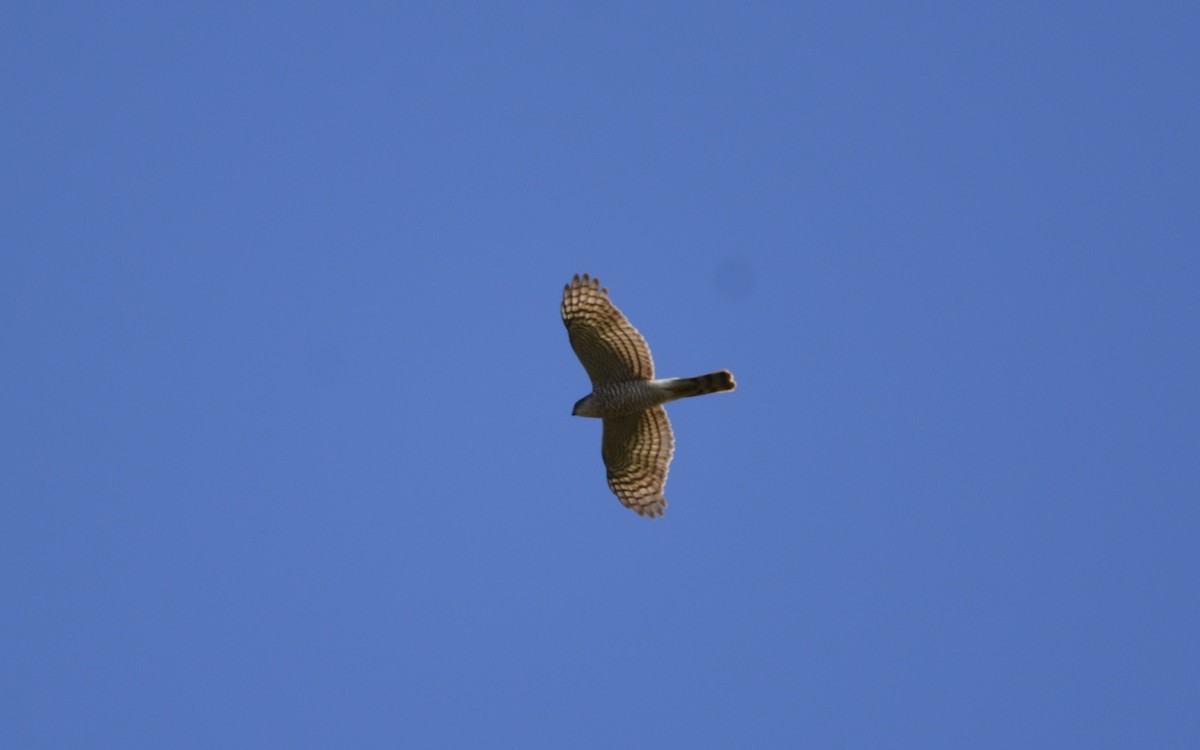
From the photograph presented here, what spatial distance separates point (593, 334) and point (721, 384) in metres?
2.06

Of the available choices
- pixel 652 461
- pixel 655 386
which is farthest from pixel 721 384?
pixel 652 461

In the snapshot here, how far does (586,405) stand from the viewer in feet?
62.0

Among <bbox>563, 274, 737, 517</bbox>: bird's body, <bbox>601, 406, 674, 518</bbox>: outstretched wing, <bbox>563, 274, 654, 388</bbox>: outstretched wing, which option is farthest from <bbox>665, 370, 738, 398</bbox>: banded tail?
<bbox>601, 406, 674, 518</bbox>: outstretched wing

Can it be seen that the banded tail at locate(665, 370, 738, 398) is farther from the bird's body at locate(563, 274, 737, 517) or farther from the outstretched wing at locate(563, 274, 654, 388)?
the outstretched wing at locate(563, 274, 654, 388)

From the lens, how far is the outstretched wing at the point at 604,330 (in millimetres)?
18578

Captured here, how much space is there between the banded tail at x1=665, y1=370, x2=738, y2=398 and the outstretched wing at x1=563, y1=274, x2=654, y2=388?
59 cm

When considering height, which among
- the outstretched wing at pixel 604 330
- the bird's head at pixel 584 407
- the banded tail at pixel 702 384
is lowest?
the banded tail at pixel 702 384

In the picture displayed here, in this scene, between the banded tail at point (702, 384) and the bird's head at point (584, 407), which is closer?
the banded tail at point (702, 384)

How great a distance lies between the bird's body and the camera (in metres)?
18.5

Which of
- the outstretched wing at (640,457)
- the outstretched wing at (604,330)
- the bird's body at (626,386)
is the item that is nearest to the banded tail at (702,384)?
the bird's body at (626,386)

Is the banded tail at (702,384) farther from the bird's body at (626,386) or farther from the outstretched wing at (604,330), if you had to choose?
the outstretched wing at (604,330)

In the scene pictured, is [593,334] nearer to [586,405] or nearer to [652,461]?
[586,405]

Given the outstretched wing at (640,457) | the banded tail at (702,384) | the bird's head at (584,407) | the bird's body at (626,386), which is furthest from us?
the outstretched wing at (640,457)

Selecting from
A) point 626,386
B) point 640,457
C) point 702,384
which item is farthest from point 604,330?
point 640,457
